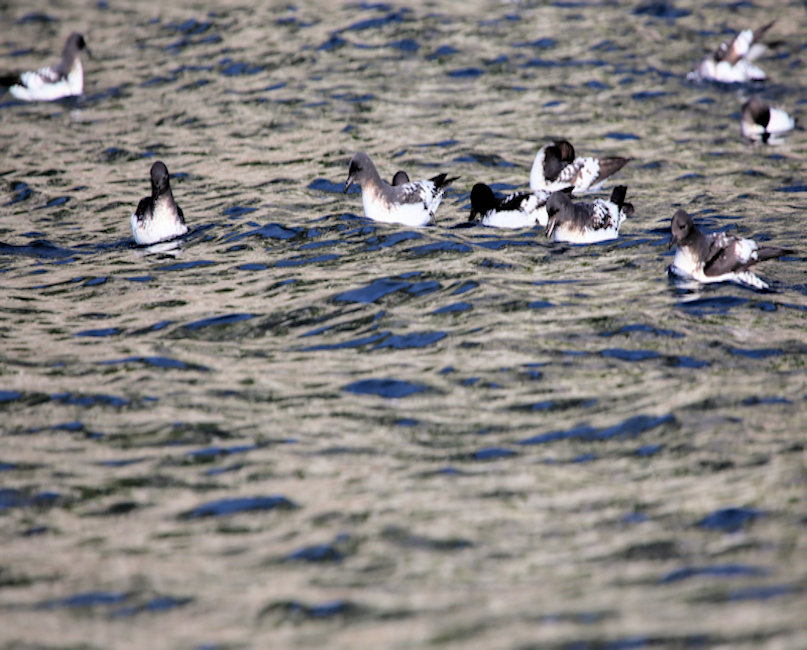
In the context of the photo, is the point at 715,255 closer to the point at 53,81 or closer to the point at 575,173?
the point at 575,173

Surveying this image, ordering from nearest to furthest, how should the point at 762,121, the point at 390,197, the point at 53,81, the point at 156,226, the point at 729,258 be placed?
the point at 729,258, the point at 156,226, the point at 390,197, the point at 762,121, the point at 53,81

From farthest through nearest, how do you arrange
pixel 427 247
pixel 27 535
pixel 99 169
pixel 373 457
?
1. pixel 99 169
2. pixel 427 247
3. pixel 373 457
4. pixel 27 535

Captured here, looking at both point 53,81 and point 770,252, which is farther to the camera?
point 53,81

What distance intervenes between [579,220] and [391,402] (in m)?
5.18

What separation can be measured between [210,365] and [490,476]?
3.33 metres

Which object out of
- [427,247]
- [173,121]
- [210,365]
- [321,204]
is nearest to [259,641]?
[210,365]

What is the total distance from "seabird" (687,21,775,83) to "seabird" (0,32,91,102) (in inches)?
492

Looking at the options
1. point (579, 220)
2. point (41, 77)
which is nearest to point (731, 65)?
point (579, 220)

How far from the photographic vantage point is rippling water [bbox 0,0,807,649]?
5.93m

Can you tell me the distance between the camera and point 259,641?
567 cm

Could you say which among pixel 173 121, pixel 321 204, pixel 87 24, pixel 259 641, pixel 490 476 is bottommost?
pixel 259 641

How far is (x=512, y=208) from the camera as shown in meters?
13.4

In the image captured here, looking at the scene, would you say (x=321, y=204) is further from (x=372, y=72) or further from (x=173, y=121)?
(x=372, y=72)

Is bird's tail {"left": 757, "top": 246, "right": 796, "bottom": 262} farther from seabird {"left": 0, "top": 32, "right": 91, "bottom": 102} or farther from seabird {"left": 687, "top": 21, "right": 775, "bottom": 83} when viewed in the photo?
seabird {"left": 0, "top": 32, "right": 91, "bottom": 102}
